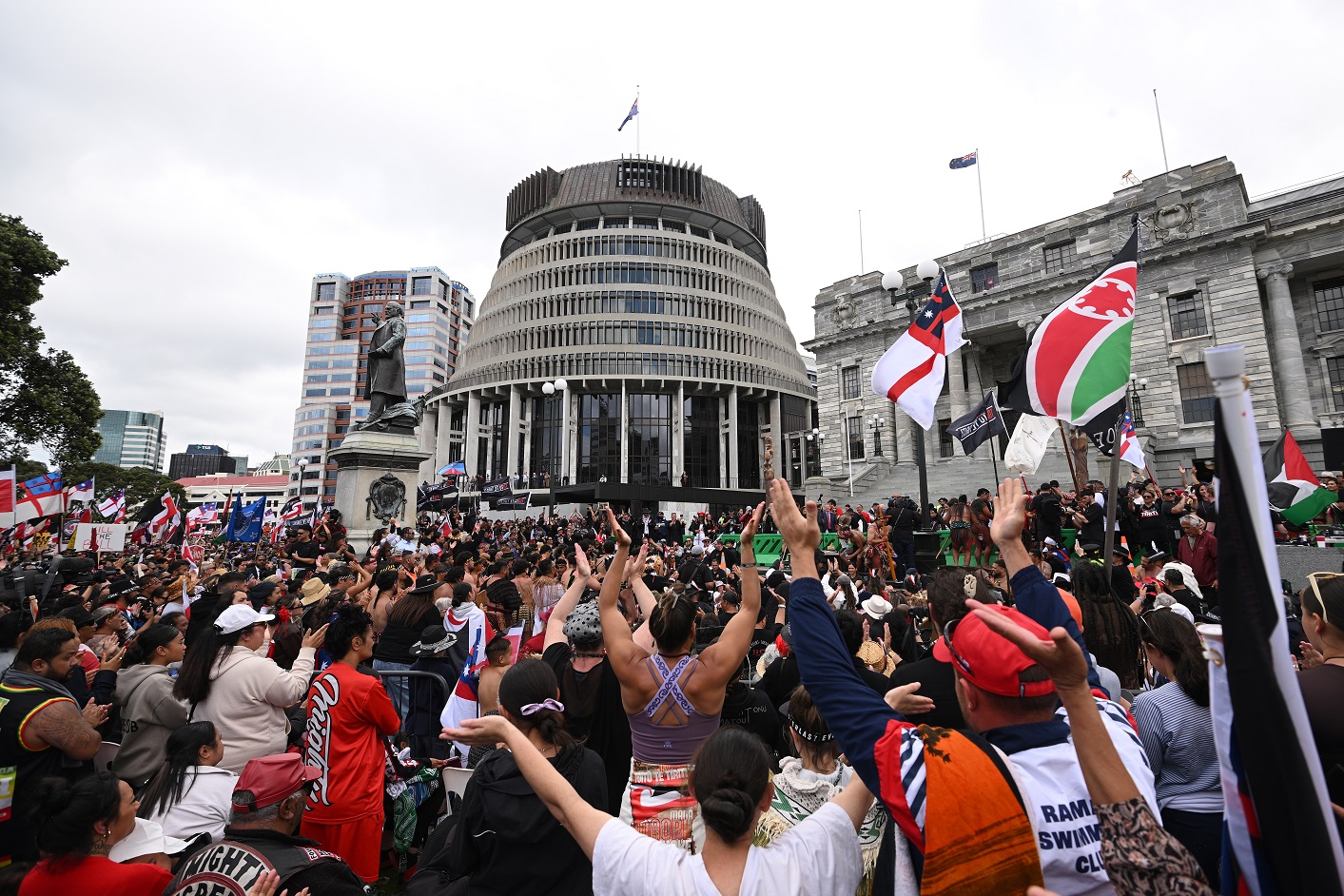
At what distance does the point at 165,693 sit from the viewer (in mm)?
4629

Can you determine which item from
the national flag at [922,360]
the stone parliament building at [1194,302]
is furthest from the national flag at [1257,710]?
the stone parliament building at [1194,302]

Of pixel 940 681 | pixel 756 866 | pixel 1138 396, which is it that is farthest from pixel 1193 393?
pixel 756 866

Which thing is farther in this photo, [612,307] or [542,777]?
[612,307]

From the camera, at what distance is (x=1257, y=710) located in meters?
1.38

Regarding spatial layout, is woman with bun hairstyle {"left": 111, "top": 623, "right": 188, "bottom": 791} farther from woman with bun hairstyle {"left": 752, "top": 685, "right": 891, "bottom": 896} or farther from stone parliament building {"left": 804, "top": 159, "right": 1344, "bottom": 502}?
stone parliament building {"left": 804, "top": 159, "right": 1344, "bottom": 502}

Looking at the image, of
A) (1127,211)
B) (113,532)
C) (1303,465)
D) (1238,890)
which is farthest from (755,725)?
(1127,211)

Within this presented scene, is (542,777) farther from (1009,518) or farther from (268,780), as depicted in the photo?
(1009,518)

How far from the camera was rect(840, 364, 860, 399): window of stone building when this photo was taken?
158 ft

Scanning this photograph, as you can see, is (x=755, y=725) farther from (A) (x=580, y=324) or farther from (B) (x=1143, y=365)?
(A) (x=580, y=324)

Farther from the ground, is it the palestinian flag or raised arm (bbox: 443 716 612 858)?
the palestinian flag

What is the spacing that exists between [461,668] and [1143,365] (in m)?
40.3

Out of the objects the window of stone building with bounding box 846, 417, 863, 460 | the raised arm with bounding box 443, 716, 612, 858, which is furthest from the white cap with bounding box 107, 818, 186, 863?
the window of stone building with bounding box 846, 417, 863, 460

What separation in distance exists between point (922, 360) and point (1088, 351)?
3.21m

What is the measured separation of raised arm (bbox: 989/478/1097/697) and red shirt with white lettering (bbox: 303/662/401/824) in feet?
13.3
